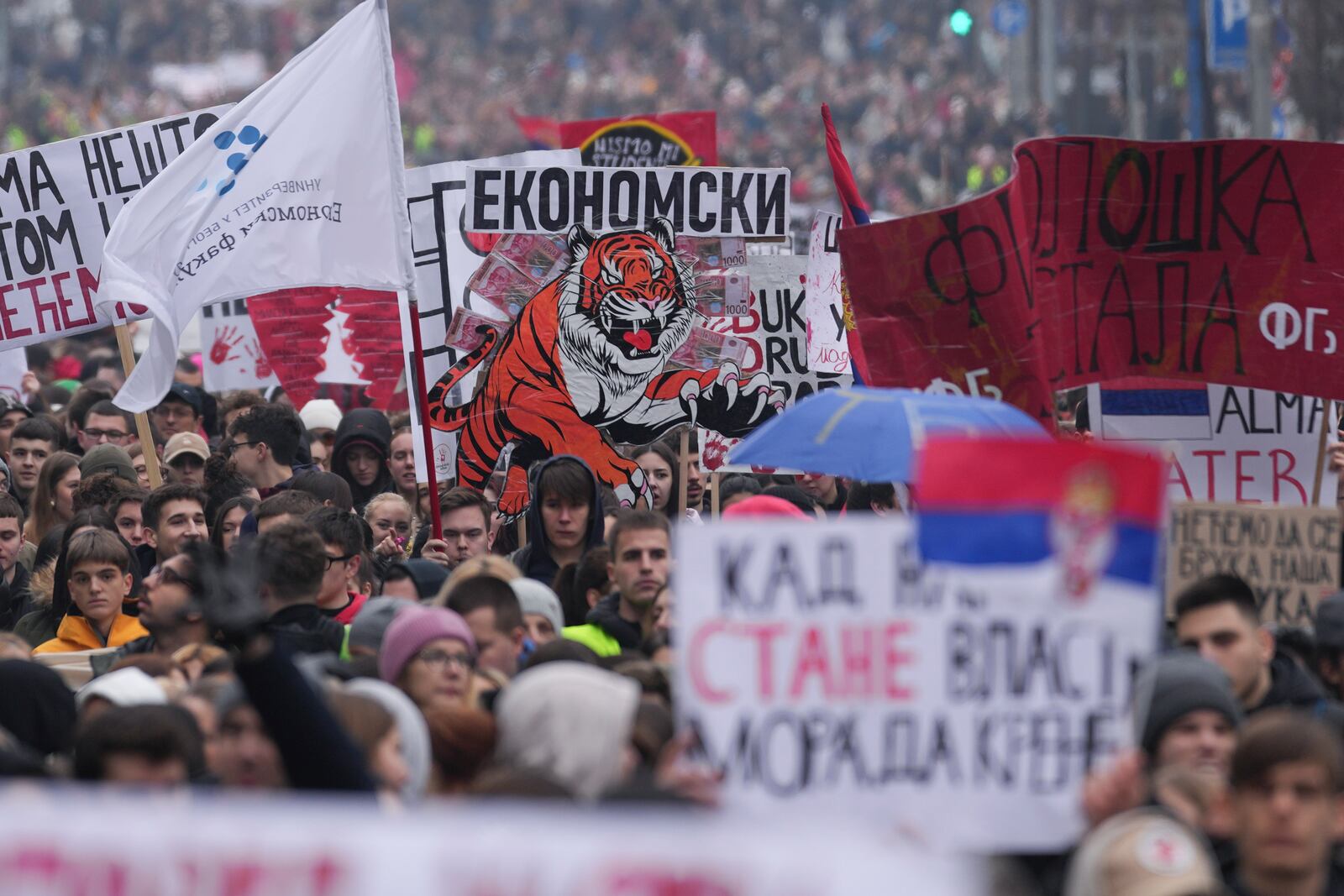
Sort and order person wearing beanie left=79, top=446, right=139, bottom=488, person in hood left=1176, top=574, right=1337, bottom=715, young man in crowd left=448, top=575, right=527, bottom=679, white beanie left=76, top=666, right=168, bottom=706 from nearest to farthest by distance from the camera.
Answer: white beanie left=76, top=666, right=168, bottom=706 → person in hood left=1176, top=574, right=1337, bottom=715 → young man in crowd left=448, top=575, right=527, bottom=679 → person wearing beanie left=79, top=446, right=139, bottom=488

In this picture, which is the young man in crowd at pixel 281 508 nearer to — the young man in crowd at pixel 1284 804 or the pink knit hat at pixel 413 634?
the pink knit hat at pixel 413 634

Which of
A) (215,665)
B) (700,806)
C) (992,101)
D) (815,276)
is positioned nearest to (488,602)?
(215,665)

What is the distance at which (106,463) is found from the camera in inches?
355

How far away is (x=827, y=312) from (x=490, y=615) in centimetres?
418

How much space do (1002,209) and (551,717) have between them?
9.98 ft

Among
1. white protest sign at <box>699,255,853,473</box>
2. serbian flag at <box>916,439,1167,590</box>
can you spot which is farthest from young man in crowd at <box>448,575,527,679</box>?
white protest sign at <box>699,255,853,473</box>

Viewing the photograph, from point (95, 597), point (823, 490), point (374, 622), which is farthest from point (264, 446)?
point (374, 622)

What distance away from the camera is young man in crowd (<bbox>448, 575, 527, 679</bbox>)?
549cm

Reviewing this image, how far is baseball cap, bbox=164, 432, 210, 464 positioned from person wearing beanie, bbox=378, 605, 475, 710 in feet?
15.2

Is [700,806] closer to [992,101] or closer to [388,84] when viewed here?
[388,84]

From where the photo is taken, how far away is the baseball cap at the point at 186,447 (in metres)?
9.37

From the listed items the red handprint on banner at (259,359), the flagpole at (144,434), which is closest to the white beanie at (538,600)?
the flagpole at (144,434)

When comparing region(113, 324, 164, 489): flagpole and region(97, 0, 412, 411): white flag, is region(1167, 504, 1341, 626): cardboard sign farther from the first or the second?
region(113, 324, 164, 489): flagpole

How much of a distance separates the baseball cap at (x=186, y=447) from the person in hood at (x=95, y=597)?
2278mm
